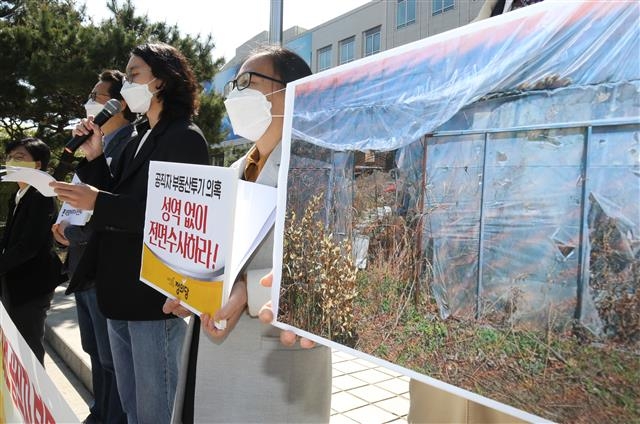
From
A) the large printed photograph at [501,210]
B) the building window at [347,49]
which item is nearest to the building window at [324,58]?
the building window at [347,49]

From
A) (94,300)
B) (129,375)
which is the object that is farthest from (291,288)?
(94,300)

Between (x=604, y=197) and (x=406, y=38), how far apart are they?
26.2 metres

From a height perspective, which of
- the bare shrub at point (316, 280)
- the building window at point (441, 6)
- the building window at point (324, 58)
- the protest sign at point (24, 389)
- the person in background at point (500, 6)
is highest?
the building window at point (441, 6)

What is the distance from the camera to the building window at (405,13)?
81.0ft

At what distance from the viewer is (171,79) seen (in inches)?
87.7

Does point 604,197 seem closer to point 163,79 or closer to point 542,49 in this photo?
point 542,49

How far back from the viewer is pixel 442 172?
806 millimetres

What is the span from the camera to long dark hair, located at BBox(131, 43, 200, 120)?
2.18m

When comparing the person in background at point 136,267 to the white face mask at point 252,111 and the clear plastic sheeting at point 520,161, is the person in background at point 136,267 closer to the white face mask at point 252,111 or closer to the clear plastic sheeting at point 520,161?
the white face mask at point 252,111

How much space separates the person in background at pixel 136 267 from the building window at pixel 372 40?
2621 centimetres

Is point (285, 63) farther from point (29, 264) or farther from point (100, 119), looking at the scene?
point (29, 264)

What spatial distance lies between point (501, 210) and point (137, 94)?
1976mm

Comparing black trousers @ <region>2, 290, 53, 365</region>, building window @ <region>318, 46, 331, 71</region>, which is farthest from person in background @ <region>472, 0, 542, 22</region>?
building window @ <region>318, 46, 331, 71</region>

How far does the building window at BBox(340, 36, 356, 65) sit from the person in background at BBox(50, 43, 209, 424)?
2720 centimetres
